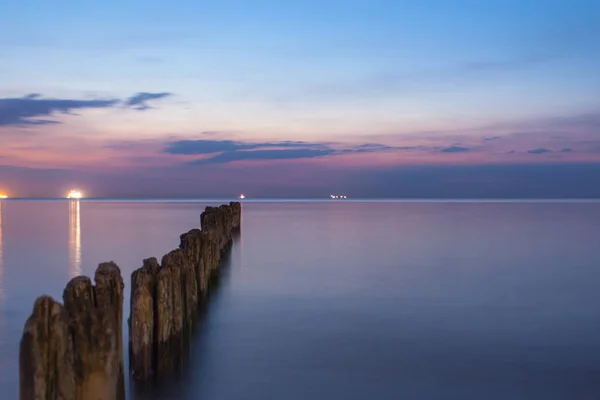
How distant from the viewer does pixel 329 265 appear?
15.5 meters

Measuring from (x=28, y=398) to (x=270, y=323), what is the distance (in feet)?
16.9

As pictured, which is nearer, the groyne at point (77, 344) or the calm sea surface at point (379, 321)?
the groyne at point (77, 344)

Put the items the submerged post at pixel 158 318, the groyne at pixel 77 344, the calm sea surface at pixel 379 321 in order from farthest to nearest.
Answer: the calm sea surface at pixel 379 321
the submerged post at pixel 158 318
the groyne at pixel 77 344

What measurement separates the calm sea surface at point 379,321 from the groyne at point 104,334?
0.50 metres

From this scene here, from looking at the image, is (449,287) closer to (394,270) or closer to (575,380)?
(394,270)

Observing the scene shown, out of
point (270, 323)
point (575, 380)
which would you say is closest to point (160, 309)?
point (270, 323)

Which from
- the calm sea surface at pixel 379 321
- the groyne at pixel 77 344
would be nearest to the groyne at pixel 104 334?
the groyne at pixel 77 344

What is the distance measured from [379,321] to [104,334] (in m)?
5.22

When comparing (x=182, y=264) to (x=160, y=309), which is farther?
(x=182, y=264)

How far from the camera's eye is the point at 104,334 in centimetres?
463

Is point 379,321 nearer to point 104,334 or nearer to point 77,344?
point 104,334

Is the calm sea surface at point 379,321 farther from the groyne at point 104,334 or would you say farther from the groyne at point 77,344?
the groyne at point 77,344

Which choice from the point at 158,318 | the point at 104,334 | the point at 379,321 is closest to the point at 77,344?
the point at 104,334

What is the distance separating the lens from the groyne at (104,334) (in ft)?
13.2
